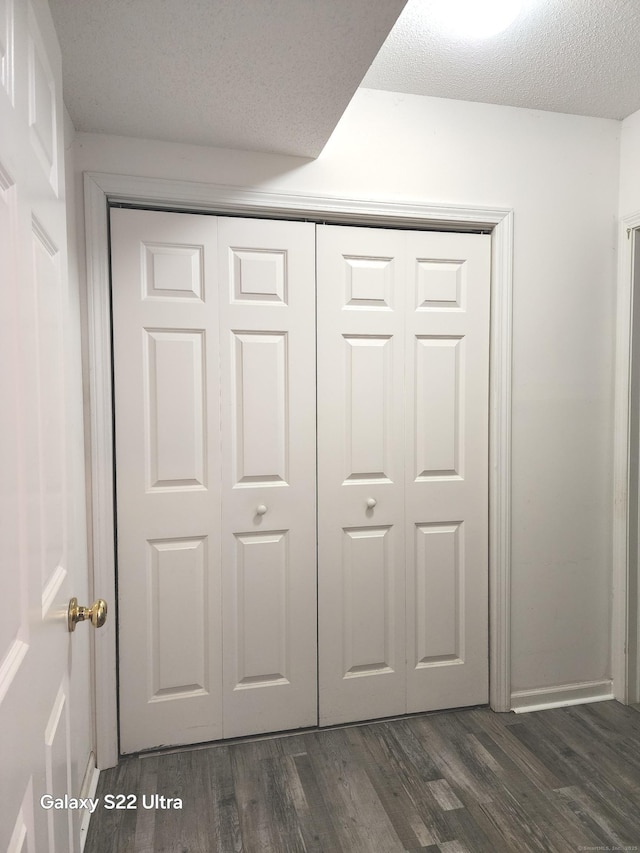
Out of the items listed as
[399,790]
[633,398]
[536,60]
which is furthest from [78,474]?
[633,398]

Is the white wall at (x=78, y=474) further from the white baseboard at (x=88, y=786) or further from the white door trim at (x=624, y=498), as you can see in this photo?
the white door trim at (x=624, y=498)

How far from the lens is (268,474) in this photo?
2.13 meters

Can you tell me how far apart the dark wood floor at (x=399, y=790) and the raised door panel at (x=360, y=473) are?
221 mm

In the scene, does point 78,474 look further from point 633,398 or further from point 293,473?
point 633,398

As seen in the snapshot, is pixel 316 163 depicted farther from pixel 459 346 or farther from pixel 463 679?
pixel 463 679

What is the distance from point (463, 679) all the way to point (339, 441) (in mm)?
1148

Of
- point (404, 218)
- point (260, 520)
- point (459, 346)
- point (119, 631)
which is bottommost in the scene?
point (119, 631)

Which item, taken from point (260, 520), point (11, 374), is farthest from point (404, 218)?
point (11, 374)

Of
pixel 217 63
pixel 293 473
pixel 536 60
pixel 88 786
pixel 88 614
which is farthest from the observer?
pixel 293 473

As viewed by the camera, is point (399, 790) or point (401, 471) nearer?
point (399, 790)

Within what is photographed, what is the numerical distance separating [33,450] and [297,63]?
4.00ft

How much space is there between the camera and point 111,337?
6.46ft

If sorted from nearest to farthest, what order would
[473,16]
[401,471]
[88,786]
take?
[473,16], [88,786], [401,471]

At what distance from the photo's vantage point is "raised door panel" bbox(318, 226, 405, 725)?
216 centimetres
